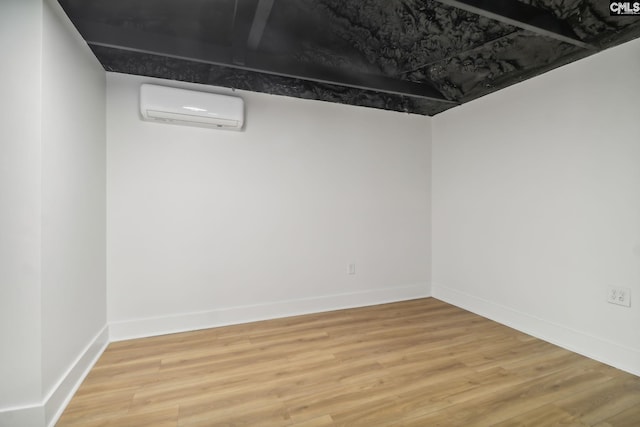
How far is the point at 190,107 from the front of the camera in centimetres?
238

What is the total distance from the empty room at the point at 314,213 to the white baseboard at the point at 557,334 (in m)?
0.02

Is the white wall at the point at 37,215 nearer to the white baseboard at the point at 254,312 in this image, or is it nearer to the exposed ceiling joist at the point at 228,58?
the exposed ceiling joist at the point at 228,58

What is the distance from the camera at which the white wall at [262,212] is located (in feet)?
7.88

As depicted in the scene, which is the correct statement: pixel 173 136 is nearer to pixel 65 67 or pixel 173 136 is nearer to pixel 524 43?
pixel 65 67

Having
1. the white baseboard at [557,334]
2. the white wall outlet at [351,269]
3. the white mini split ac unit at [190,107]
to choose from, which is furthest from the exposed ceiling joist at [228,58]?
the white baseboard at [557,334]

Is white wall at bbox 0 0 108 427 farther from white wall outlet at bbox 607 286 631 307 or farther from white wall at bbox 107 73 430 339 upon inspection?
white wall outlet at bbox 607 286 631 307

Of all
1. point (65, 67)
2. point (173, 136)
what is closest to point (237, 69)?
point (173, 136)

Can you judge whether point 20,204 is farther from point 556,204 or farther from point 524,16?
point 556,204

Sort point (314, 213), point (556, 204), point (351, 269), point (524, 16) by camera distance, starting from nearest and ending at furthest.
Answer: point (524, 16)
point (556, 204)
point (314, 213)
point (351, 269)

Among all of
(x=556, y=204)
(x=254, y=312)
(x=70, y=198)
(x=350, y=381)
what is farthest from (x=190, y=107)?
(x=556, y=204)

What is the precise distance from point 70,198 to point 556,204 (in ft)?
11.7

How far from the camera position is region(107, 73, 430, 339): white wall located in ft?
7.88

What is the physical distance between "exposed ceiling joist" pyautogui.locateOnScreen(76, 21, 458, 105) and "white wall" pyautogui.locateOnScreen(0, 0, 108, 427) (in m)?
0.20

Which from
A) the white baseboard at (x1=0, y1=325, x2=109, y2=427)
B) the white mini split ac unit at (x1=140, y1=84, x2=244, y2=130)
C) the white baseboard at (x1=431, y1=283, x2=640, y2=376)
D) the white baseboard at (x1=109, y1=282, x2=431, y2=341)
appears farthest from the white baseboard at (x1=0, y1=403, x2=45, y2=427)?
the white baseboard at (x1=431, y1=283, x2=640, y2=376)
